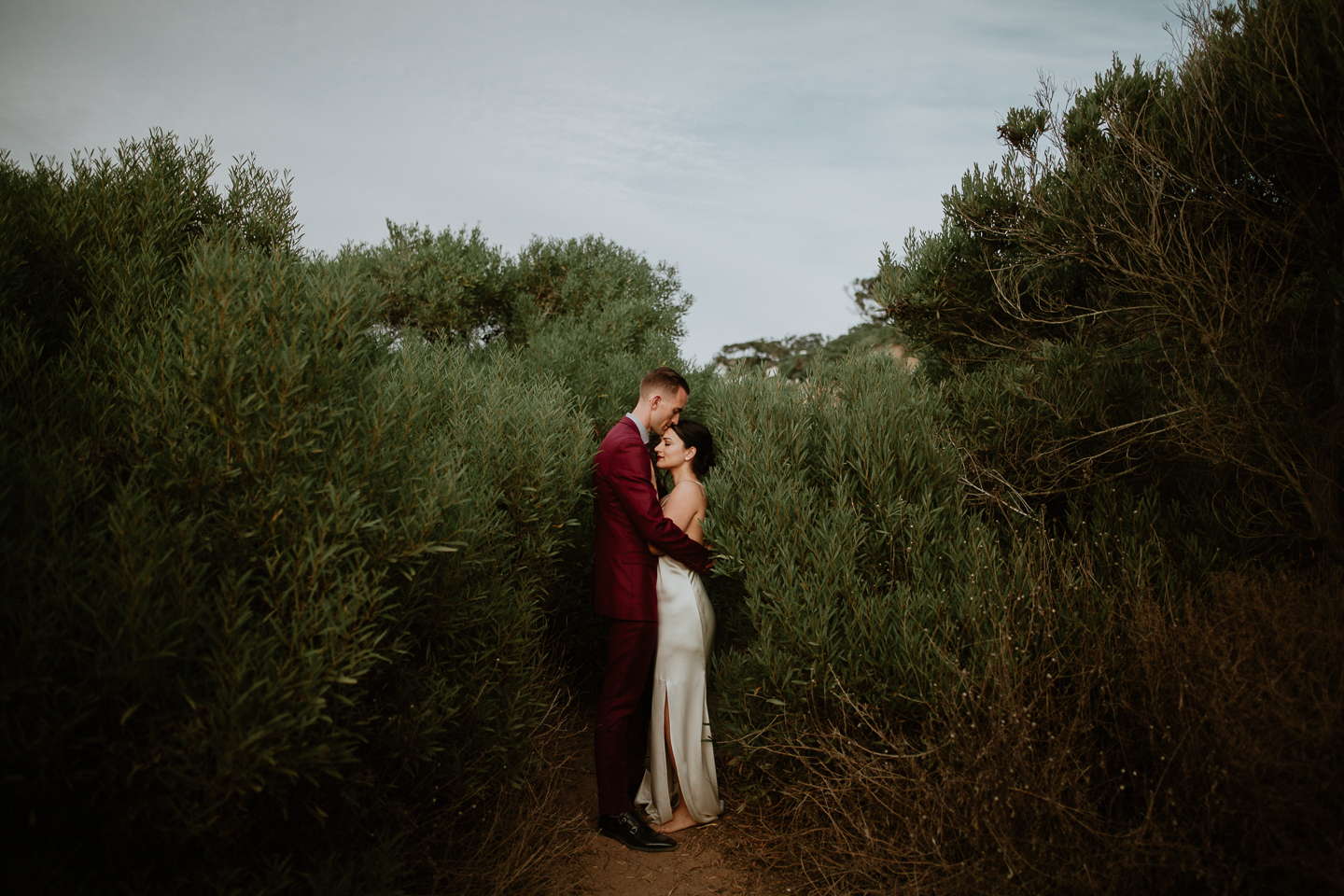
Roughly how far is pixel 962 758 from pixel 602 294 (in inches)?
347

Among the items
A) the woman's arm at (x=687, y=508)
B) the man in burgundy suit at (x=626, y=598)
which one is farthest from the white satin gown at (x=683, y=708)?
the woman's arm at (x=687, y=508)

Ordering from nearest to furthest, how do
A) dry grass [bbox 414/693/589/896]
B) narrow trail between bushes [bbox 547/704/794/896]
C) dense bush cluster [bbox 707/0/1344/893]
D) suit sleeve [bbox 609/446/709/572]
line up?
1. dense bush cluster [bbox 707/0/1344/893]
2. dry grass [bbox 414/693/589/896]
3. narrow trail between bushes [bbox 547/704/794/896]
4. suit sleeve [bbox 609/446/709/572]

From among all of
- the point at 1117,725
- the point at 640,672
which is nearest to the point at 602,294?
the point at 640,672

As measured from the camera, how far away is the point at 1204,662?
3045 millimetres

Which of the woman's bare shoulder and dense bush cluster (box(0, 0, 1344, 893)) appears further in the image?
the woman's bare shoulder

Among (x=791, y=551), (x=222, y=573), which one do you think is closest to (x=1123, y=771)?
(x=791, y=551)

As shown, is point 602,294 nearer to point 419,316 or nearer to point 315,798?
point 419,316

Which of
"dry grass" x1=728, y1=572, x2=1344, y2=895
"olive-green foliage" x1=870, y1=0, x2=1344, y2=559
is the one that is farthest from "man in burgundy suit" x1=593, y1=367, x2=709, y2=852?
"olive-green foliage" x1=870, y1=0, x2=1344, y2=559

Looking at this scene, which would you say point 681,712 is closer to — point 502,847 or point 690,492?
point 502,847

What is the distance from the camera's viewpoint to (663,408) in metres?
4.86

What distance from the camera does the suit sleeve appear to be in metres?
4.38

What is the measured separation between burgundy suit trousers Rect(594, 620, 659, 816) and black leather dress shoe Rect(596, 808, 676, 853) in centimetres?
5

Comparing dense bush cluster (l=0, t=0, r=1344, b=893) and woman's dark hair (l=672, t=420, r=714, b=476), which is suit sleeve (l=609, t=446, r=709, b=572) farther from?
woman's dark hair (l=672, t=420, r=714, b=476)

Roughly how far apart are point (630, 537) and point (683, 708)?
1.18m
